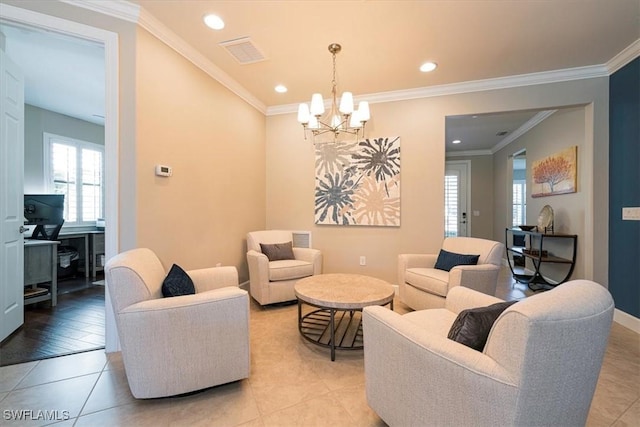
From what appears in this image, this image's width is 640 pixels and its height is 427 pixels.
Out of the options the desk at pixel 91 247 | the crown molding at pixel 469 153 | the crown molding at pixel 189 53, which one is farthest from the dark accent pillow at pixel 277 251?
the crown molding at pixel 469 153

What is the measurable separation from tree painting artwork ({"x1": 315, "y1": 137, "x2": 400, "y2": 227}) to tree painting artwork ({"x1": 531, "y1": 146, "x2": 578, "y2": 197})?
2374 mm

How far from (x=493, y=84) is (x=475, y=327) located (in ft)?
10.9

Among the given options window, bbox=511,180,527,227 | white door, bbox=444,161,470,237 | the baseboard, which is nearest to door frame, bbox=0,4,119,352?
the baseboard

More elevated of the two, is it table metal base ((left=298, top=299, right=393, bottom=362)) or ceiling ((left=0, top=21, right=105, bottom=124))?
ceiling ((left=0, top=21, right=105, bottom=124))

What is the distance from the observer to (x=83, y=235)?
4.62 metres

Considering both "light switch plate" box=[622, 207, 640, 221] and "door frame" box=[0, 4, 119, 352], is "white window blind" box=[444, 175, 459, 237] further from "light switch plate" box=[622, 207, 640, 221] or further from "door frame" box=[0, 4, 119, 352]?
"door frame" box=[0, 4, 119, 352]

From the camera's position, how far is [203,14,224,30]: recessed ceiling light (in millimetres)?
2297

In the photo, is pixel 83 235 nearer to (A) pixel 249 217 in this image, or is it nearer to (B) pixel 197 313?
(A) pixel 249 217

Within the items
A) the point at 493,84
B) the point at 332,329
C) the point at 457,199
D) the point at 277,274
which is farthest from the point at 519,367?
the point at 457,199

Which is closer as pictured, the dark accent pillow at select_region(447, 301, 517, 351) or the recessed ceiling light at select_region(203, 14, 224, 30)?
the dark accent pillow at select_region(447, 301, 517, 351)

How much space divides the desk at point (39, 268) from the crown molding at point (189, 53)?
8.32ft

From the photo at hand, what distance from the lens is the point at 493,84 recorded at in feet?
11.1

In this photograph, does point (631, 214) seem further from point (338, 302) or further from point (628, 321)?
point (338, 302)

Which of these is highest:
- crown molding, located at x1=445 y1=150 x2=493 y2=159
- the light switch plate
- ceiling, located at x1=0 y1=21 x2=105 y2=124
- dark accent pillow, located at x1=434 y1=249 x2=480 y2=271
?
ceiling, located at x1=0 y1=21 x2=105 y2=124
